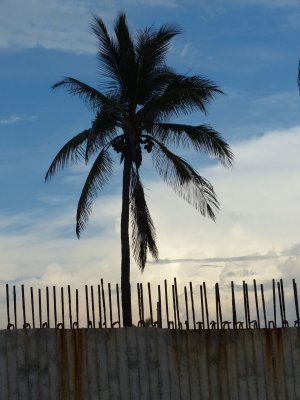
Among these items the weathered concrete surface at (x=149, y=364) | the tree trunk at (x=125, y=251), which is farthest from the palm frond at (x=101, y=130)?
the weathered concrete surface at (x=149, y=364)

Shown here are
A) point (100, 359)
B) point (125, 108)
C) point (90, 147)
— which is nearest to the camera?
point (100, 359)

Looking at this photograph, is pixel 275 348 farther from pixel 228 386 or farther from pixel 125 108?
pixel 125 108

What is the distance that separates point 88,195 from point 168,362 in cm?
996

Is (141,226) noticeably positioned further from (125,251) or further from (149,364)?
(149,364)

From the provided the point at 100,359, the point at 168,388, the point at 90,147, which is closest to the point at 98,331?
the point at 100,359

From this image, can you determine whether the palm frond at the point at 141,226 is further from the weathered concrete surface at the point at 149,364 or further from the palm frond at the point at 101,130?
the weathered concrete surface at the point at 149,364

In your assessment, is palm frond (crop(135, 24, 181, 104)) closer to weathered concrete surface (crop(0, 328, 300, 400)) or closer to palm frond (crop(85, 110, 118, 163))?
palm frond (crop(85, 110, 118, 163))

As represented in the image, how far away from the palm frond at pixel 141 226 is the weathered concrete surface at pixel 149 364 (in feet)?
32.2

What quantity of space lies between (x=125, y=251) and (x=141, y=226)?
1175 mm

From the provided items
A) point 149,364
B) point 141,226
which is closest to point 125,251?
point 141,226

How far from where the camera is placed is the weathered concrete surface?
18.2 meters

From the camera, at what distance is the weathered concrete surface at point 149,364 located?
59.6ft

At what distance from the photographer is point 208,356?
18500 millimetres

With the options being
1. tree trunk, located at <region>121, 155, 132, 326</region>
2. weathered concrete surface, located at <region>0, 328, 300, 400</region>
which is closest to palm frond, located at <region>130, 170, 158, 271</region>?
tree trunk, located at <region>121, 155, 132, 326</region>
